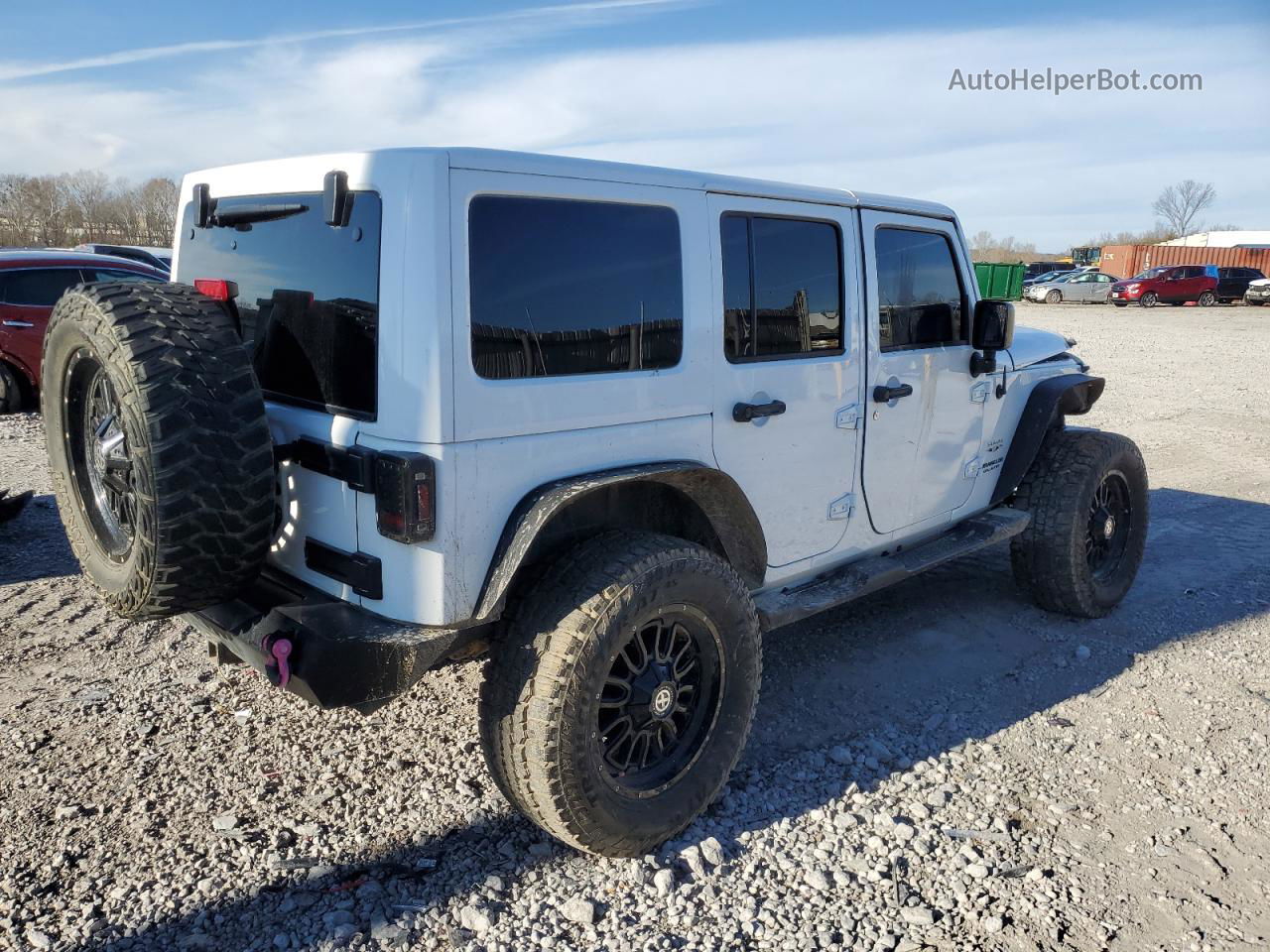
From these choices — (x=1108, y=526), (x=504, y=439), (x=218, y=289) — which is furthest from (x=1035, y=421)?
(x=218, y=289)

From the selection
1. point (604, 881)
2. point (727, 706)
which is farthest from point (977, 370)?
point (604, 881)

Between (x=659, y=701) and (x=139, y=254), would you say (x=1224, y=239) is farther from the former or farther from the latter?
(x=659, y=701)

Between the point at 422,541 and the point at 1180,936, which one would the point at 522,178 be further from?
the point at 1180,936

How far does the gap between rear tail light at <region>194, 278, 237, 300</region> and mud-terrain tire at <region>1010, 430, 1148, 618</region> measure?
377 centimetres

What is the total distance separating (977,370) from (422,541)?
2.83 meters

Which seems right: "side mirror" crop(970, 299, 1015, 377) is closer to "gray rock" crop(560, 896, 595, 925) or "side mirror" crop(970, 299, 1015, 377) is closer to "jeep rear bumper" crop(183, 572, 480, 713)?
"jeep rear bumper" crop(183, 572, 480, 713)

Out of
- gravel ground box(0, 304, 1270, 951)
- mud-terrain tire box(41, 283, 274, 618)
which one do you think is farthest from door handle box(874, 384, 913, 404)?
mud-terrain tire box(41, 283, 274, 618)

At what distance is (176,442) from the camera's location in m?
2.40

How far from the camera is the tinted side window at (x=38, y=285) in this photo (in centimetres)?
932

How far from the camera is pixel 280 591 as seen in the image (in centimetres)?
287

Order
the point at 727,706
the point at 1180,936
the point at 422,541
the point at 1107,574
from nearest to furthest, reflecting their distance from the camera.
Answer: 1. the point at 422,541
2. the point at 1180,936
3. the point at 727,706
4. the point at 1107,574

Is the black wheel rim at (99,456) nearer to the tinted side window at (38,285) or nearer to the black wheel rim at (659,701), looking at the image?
the black wheel rim at (659,701)

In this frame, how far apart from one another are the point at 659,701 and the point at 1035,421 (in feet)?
8.92

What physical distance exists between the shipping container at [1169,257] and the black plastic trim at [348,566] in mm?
50720
